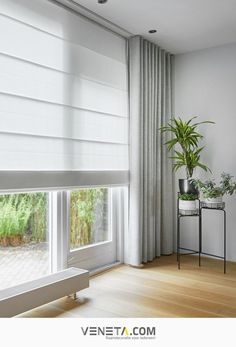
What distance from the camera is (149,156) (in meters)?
3.60

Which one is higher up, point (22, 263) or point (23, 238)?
point (23, 238)

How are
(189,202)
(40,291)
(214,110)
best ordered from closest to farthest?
1. (40,291)
2. (189,202)
3. (214,110)

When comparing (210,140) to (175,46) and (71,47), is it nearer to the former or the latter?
(175,46)

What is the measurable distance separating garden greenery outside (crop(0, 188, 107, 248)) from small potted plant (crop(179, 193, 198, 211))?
84cm

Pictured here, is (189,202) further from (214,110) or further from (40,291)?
(40,291)

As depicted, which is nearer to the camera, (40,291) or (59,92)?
(40,291)

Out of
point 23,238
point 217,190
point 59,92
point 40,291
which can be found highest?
point 59,92

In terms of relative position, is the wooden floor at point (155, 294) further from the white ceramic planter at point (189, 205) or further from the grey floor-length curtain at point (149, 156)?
the white ceramic planter at point (189, 205)

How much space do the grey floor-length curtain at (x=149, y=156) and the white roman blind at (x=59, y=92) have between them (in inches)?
5.3

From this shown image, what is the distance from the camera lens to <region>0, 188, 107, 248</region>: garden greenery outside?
8.35ft

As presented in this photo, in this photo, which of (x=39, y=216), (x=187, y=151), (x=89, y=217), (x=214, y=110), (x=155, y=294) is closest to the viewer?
(x=155, y=294)

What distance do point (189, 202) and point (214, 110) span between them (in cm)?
115

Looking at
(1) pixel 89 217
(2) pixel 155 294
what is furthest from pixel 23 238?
(2) pixel 155 294
